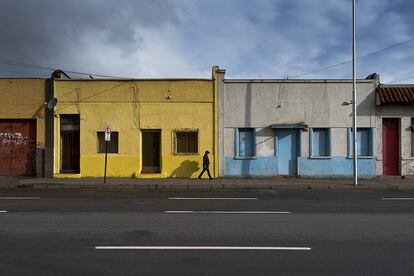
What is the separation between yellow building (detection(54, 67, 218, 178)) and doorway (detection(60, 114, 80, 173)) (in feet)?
0.59

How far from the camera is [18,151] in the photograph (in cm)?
2081

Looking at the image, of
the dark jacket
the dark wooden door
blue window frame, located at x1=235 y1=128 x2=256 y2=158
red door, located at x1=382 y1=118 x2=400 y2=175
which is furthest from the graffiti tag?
red door, located at x1=382 y1=118 x2=400 y2=175

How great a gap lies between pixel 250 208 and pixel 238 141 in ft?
31.2

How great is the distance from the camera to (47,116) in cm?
2056

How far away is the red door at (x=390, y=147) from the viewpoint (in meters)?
20.7

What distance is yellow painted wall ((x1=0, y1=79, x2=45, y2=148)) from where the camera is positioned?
67.4ft

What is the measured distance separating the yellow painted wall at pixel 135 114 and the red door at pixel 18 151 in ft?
4.34

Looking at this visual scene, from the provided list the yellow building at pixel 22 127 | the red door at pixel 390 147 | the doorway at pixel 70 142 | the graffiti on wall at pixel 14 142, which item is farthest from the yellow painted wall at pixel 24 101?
the red door at pixel 390 147

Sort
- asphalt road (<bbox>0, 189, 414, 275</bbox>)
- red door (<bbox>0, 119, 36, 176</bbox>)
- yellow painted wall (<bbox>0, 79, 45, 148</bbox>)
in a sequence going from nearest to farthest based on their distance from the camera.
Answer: asphalt road (<bbox>0, 189, 414, 275</bbox>) < yellow painted wall (<bbox>0, 79, 45, 148</bbox>) < red door (<bbox>0, 119, 36, 176</bbox>)

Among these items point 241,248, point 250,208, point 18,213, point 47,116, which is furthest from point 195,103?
point 241,248

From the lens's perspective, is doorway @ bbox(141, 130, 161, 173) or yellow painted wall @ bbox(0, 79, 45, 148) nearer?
yellow painted wall @ bbox(0, 79, 45, 148)

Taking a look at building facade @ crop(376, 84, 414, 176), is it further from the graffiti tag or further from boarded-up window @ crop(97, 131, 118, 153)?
the graffiti tag

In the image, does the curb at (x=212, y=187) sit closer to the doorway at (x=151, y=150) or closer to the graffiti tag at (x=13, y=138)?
the doorway at (x=151, y=150)

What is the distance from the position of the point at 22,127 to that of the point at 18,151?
1217mm
